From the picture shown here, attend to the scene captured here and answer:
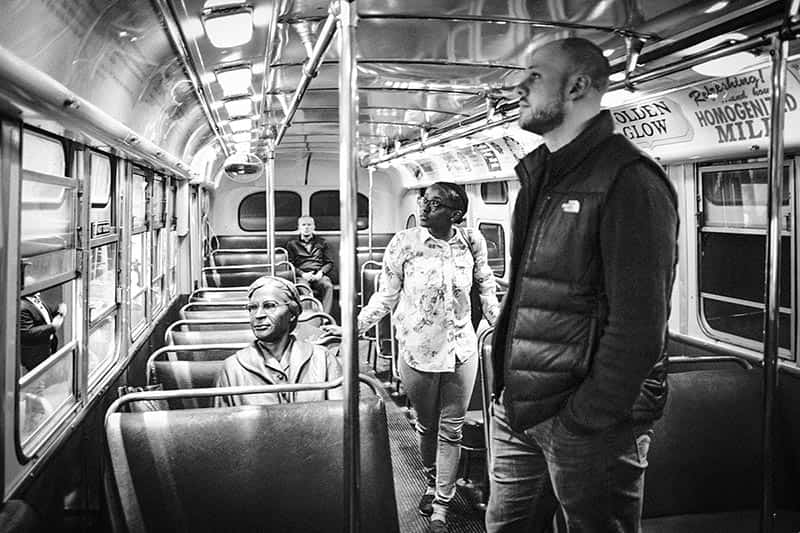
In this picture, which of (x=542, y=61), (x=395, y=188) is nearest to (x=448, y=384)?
(x=542, y=61)

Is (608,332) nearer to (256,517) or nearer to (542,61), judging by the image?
(542,61)

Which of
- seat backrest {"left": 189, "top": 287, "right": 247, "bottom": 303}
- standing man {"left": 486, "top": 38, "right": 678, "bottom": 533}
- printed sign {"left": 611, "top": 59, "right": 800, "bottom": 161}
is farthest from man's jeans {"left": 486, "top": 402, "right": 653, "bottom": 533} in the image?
seat backrest {"left": 189, "top": 287, "right": 247, "bottom": 303}

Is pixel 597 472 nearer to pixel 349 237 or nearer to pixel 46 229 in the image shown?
pixel 349 237

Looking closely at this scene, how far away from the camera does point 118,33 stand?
302 cm

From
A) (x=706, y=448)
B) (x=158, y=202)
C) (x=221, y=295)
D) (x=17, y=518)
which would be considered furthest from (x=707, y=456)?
(x=221, y=295)

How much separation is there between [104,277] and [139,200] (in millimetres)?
1501

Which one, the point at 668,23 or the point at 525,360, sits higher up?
the point at 668,23

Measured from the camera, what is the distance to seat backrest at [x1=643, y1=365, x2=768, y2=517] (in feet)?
9.09

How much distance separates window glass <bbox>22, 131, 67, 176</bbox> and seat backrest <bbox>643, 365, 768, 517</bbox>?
266cm

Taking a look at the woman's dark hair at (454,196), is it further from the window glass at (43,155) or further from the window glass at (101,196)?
the window glass at (101,196)

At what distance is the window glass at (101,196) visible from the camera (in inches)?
157

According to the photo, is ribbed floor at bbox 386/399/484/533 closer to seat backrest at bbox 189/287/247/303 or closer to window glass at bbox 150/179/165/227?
seat backrest at bbox 189/287/247/303

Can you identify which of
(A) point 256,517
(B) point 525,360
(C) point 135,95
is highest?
(C) point 135,95

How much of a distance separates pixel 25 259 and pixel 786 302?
11.3 feet
